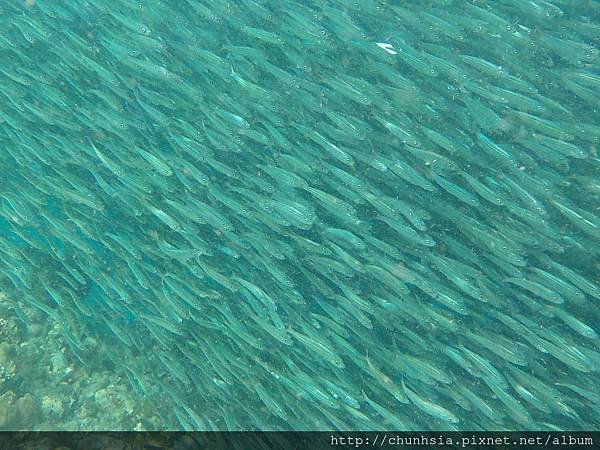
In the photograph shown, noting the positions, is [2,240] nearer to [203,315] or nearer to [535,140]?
[203,315]

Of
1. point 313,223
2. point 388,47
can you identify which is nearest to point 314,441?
point 313,223

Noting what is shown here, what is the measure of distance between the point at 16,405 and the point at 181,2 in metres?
6.68

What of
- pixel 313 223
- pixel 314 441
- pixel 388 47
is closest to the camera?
pixel 314 441

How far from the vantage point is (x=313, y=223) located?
6375 millimetres

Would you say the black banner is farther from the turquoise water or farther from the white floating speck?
the white floating speck

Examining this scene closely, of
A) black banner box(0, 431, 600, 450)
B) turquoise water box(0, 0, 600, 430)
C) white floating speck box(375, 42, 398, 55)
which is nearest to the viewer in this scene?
black banner box(0, 431, 600, 450)

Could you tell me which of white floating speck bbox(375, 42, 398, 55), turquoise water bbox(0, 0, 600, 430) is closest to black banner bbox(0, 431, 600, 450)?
turquoise water bbox(0, 0, 600, 430)

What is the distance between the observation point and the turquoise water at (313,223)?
578 centimetres

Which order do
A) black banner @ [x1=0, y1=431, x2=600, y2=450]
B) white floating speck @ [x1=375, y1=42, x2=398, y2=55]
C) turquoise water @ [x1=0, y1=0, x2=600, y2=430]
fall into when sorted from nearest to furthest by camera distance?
black banner @ [x1=0, y1=431, x2=600, y2=450]
turquoise water @ [x1=0, y1=0, x2=600, y2=430]
white floating speck @ [x1=375, y1=42, x2=398, y2=55]

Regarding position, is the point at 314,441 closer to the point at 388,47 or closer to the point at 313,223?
the point at 313,223

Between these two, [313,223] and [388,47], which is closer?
[313,223]

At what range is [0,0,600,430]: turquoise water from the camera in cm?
578

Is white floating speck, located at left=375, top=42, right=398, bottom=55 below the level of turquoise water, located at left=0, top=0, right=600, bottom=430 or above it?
above

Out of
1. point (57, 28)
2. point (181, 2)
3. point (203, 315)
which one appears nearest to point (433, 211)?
point (203, 315)
